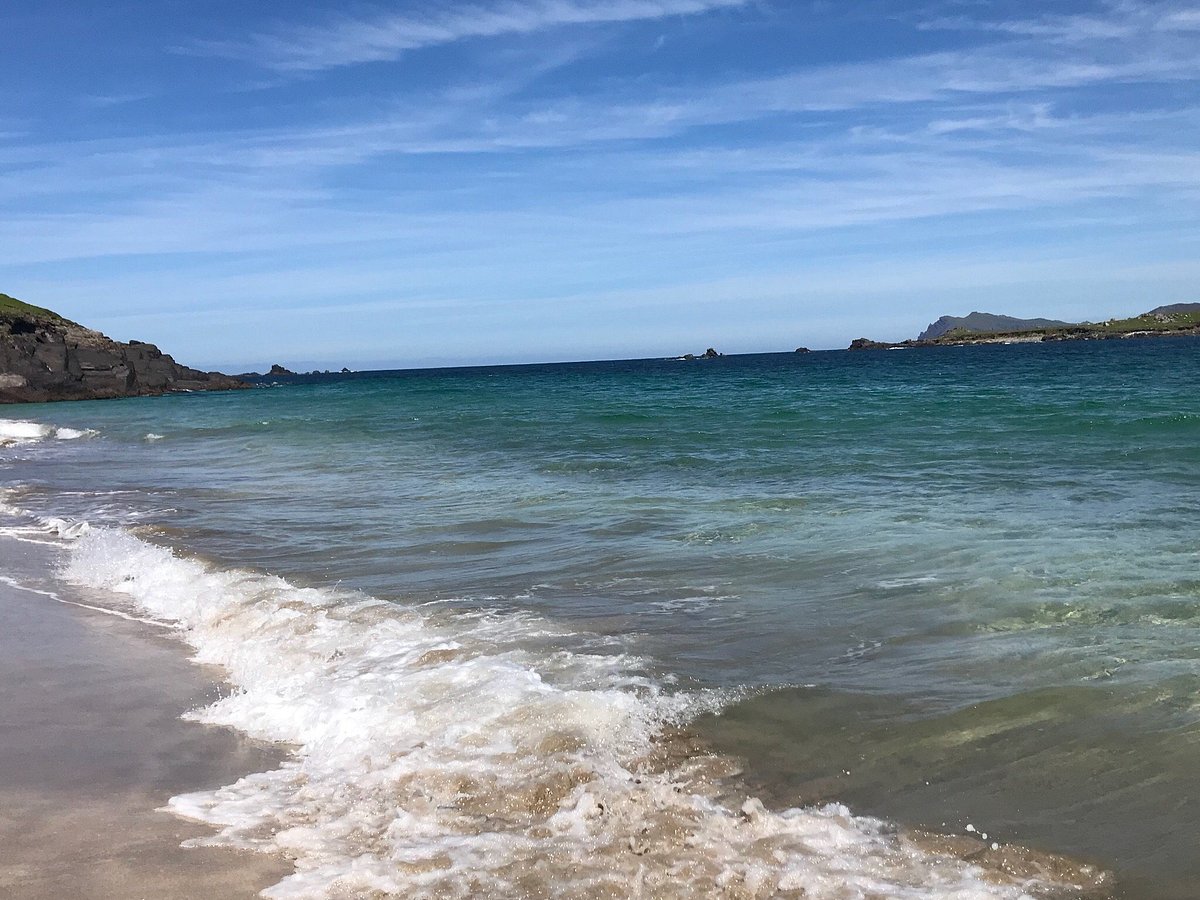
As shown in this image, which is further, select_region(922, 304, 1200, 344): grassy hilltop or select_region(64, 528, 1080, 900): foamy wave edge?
select_region(922, 304, 1200, 344): grassy hilltop

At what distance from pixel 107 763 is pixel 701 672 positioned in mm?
3210

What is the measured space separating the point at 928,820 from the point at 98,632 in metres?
6.17

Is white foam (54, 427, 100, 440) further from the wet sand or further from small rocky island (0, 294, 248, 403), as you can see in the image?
small rocky island (0, 294, 248, 403)

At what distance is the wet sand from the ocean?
0.21 meters

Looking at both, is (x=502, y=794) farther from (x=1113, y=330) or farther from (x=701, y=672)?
(x=1113, y=330)

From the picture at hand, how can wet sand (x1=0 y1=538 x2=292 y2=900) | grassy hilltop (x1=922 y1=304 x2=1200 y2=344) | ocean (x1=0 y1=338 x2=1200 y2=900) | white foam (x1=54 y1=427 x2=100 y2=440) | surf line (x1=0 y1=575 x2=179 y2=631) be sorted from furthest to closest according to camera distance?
grassy hilltop (x1=922 y1=304 x2=1200 y2=344), white foam (x1=54 y1=427 x2=100 y2=440), surf line (x1=0 y1=575 x2=179 y2=631), ocean (x1=0 y1=338 x2=1200 y2=900), wet sand (x1=0 y1=538 x2=292 y2=900)

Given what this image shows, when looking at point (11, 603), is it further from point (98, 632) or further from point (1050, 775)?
point (1050, 775)

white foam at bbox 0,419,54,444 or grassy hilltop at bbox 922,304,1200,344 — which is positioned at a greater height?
grassy hilltop at bbox 922,304,1200,344

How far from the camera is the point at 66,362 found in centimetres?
6462

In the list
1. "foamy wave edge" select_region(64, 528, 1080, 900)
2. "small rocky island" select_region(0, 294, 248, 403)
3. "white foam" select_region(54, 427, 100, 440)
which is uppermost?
"small rocky island" select_region(0, 294, 248, 403)

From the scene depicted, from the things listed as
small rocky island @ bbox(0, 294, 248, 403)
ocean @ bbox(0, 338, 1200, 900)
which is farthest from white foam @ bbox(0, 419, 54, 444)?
small rocky island @ bbox(0, 294, 248, 403)

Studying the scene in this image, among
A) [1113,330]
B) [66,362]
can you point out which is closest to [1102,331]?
[1113,330]

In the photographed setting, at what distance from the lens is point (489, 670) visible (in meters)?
5.70

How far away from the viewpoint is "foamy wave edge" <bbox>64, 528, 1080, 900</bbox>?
3459 millimetres
